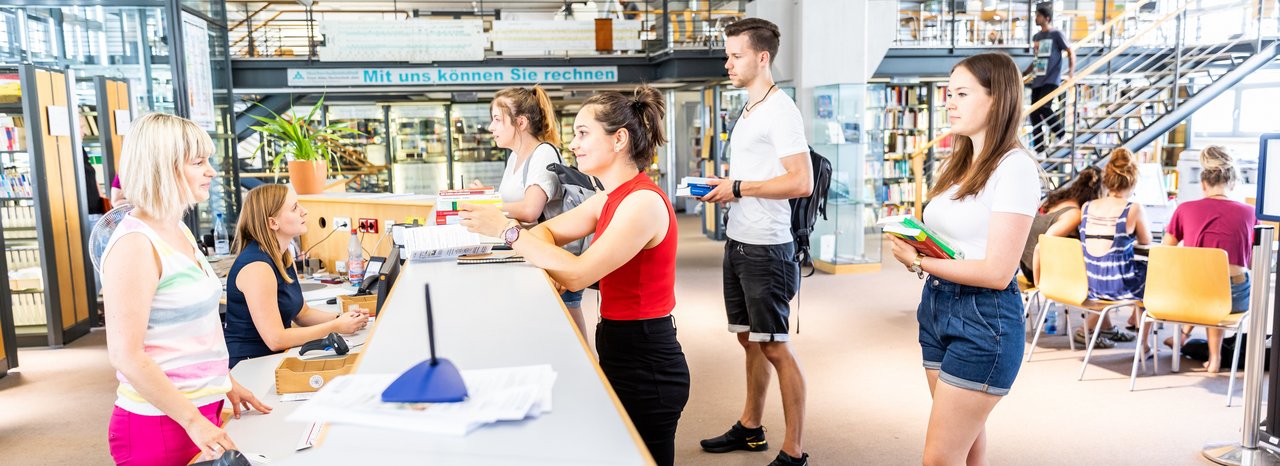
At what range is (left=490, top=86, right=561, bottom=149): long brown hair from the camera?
3461mm

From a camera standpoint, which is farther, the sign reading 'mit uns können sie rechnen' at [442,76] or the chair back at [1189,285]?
the sign reading 'mit uns können sie rechnen' at [442,76]

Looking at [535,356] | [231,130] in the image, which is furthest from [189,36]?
[535,356]

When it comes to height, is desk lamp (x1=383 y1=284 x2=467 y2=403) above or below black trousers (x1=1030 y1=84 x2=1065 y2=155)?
below

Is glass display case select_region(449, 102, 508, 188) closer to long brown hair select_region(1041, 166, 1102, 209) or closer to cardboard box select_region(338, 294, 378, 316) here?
long brown hair select_region(1041, 166, 1102, 209)

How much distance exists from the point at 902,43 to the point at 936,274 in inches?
368

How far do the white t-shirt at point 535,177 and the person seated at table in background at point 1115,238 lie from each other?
3581mm

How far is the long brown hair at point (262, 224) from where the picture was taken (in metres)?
2.97

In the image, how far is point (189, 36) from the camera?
302 inches

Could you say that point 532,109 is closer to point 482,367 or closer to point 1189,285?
point 482,367

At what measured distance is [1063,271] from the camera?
5121 mm

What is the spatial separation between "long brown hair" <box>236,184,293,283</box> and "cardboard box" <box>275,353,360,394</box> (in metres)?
0.58

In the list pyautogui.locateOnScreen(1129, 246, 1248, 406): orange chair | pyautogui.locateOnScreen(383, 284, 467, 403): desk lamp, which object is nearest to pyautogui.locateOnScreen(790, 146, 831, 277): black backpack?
pyautogui.locateOnScreen(383, 284, 467, 403): desk lamp

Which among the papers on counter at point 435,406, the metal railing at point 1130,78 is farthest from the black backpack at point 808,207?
the metal railing at point 1130,78

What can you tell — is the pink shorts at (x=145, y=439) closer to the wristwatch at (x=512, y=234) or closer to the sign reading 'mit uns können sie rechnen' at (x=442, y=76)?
the wristwatch at (x=512, y=234)
